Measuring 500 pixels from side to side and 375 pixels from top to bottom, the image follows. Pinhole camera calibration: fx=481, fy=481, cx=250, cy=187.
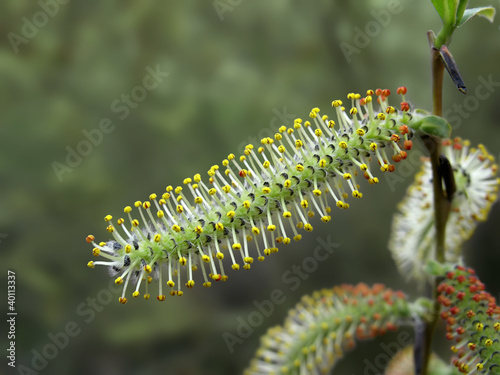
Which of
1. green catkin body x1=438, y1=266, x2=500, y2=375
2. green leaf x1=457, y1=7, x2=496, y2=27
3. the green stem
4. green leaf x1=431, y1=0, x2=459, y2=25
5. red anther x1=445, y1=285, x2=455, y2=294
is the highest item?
green leaf x1=431, y1=0, x2=459, y2=25

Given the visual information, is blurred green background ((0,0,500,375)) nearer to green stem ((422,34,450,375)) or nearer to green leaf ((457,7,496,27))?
green stem ((422,34,450,375))

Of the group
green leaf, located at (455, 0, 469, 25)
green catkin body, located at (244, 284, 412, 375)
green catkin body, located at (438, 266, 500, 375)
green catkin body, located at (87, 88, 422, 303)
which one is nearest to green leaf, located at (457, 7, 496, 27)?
green leaf, located at (455, 0, 469, 25)

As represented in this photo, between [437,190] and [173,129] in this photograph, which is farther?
[173,129]

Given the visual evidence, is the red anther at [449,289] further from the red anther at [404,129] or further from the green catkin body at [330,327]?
the red anther at [404,129]

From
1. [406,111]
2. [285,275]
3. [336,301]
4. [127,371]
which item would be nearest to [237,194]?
[406,111]

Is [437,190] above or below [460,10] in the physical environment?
below

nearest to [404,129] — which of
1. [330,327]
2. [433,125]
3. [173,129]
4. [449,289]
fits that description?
[433,125]

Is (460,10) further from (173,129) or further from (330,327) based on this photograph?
(173,129)
